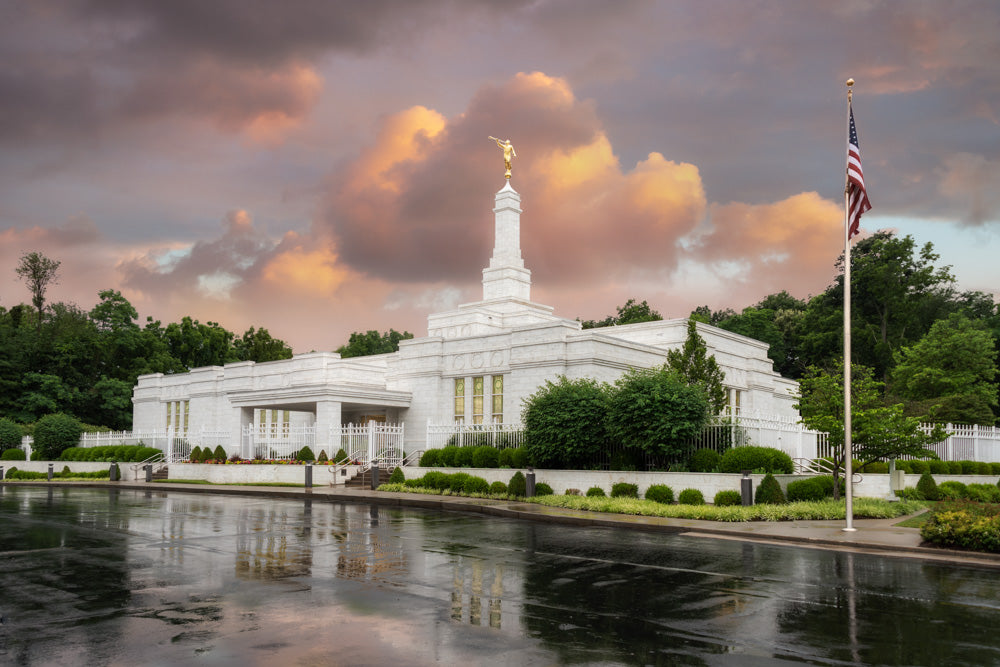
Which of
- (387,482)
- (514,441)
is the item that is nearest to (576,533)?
(514,441)

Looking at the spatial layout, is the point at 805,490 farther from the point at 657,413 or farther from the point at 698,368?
the point at 698,368

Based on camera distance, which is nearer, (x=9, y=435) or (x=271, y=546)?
(x=271, y=546)

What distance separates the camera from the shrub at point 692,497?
23.1 m

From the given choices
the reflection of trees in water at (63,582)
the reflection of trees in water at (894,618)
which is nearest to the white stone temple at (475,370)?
the reflection of trees in water at (63,582)

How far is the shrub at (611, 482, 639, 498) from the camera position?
24688 mm

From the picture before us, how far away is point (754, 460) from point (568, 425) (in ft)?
20.9

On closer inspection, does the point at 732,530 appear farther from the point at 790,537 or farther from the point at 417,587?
the point at 417,587

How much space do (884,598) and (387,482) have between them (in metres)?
24.7

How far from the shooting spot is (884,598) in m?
10.5

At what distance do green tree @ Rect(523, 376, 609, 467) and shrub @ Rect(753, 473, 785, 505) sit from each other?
231 inches

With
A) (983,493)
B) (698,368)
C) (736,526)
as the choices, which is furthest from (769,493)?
(983,493)

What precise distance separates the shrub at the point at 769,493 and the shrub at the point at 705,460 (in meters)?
1.88

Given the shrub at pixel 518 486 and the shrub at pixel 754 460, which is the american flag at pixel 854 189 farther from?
the shrub at pixel 518 486

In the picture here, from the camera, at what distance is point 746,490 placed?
22.1 metres
